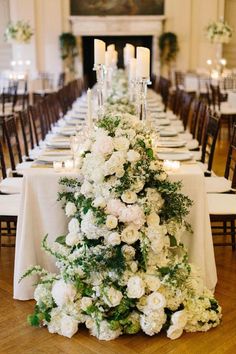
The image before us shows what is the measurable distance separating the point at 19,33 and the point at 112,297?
11.3m

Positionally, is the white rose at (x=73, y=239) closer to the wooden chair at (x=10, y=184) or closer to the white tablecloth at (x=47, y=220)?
the white tablecloth at (x=47, y=220)

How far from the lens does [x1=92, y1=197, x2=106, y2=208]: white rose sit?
8.96ft

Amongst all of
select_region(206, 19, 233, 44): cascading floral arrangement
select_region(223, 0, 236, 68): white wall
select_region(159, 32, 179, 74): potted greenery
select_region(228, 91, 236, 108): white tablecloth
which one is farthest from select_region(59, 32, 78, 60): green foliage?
select_region(228, 91, 236, 108): white tablecloth

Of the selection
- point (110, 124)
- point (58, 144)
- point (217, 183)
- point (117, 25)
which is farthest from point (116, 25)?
point (110, 124)

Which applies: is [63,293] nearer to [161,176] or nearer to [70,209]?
[70,209]

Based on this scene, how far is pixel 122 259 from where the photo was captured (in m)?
2.73

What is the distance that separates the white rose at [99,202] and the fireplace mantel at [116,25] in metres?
12.1

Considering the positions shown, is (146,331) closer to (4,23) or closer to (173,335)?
(173,335)

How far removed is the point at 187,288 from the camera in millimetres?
2850

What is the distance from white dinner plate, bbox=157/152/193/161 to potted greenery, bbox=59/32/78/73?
425 inches

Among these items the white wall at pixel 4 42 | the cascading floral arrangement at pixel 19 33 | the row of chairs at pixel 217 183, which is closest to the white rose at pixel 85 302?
the row of chairs at pixel 217 183

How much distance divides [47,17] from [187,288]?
12607 millimetres

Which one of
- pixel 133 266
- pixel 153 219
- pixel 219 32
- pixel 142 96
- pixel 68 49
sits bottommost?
pixel 133 266

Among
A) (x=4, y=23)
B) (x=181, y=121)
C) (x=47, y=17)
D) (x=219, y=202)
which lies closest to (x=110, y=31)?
(x=47, y=17)
